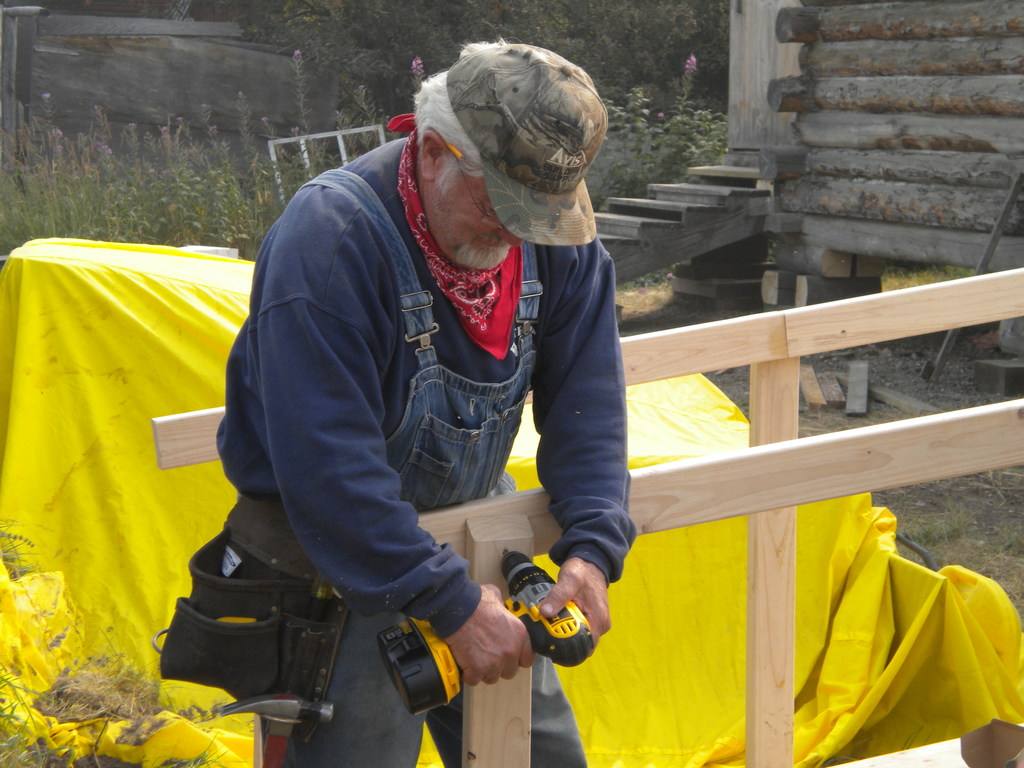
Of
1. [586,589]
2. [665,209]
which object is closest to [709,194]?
[665,209]

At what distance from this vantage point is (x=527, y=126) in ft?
5.33

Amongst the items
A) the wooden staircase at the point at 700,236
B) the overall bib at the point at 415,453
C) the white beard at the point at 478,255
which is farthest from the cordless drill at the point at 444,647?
the wooden staircase at the point at 700,236

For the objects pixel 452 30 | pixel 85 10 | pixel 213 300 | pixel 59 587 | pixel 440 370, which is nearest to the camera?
pixel 440 370

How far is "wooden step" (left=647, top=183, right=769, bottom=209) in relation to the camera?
8.52 meters

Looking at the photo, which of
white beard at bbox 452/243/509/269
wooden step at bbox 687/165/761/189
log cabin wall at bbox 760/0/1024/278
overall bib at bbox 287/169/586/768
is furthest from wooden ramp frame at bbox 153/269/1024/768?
wooden step at bbox 687/165/761/189

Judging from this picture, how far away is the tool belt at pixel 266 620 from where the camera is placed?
188 cm

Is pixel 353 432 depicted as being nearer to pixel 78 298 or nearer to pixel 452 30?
pixel 78 298

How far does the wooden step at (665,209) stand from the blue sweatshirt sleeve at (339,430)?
22.8 feet

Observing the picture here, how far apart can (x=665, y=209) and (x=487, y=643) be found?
288 inches

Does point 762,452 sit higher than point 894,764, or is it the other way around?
point 762,452

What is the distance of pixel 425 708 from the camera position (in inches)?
64.8

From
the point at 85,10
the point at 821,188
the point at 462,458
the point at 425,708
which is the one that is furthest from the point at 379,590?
the point at 85,10

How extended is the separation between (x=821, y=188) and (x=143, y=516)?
6155 mm

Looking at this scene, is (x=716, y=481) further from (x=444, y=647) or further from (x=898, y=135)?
(x=898, y=135)
